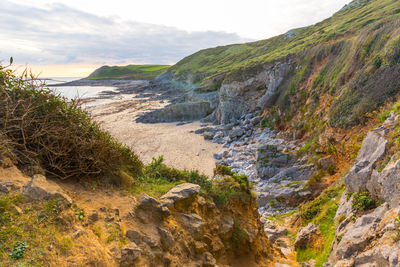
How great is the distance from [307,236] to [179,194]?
792 centimetres

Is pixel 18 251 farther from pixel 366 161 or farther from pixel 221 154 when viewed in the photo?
pixel 221 154

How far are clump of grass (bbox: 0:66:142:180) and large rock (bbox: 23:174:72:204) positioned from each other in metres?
0.66

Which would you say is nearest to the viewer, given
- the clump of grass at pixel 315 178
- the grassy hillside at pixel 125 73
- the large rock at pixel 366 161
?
the large rock at pixel 366 161

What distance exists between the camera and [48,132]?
5254mm

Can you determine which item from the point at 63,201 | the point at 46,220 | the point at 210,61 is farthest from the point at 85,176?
the point at 210,61

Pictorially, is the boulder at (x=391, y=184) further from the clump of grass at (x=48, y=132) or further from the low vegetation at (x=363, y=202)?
the clump of grass at (x=48, y=132)

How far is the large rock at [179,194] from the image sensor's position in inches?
255

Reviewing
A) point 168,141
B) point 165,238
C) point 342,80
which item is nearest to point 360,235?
point 165,238

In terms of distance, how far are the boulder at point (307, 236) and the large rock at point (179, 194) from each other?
7268mm

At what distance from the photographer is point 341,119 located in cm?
1669

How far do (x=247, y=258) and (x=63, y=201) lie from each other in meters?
7.13

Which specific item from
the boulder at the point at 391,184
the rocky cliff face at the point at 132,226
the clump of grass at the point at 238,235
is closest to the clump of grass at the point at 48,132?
the rocky cliff face at the point at 132,226

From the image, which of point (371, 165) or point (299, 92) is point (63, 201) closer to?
point (371, 165)

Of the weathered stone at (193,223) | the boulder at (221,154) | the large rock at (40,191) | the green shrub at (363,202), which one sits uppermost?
the large rock at (40,191)
